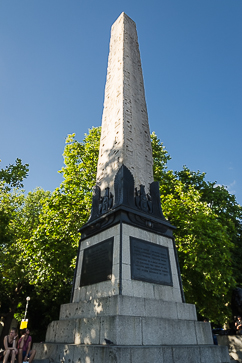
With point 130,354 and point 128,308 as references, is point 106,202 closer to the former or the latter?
point 128,308

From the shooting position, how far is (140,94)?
9836mm

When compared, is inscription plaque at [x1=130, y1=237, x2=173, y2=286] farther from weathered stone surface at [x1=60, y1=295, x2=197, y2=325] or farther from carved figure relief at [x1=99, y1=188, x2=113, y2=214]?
carved figure relief at [x1=99, y1=188, x2=113, y2=214]

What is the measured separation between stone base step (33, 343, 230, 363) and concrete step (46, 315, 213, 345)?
28cm

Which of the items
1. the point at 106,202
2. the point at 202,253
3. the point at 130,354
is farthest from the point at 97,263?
the point at 202,253

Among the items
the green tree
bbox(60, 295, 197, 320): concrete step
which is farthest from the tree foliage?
bbox(60, 295, 197, 320): concrete step


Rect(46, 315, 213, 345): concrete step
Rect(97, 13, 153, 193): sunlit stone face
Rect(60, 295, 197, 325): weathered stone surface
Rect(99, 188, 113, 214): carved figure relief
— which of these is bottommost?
Rect(46, 315, 213, 345): concrete step

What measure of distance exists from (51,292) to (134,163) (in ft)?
63.6

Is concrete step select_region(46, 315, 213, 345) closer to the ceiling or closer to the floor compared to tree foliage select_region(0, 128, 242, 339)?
closer to the floor

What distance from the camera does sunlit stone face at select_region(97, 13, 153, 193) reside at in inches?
304

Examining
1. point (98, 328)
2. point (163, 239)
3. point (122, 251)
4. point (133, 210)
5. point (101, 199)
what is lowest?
point (98, 328)

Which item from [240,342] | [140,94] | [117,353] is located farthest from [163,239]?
[140,94]

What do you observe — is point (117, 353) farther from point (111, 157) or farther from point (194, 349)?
point (111, 157)

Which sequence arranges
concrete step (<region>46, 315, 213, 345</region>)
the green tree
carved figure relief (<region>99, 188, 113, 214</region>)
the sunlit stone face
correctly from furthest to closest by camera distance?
the green tree
the sunlit stone face
carved figure relief (<region>99, 188, 113, 214</region>)
concrete step (<region>46, 315, 213, 345</region>)

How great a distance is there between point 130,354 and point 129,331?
1.71ft
